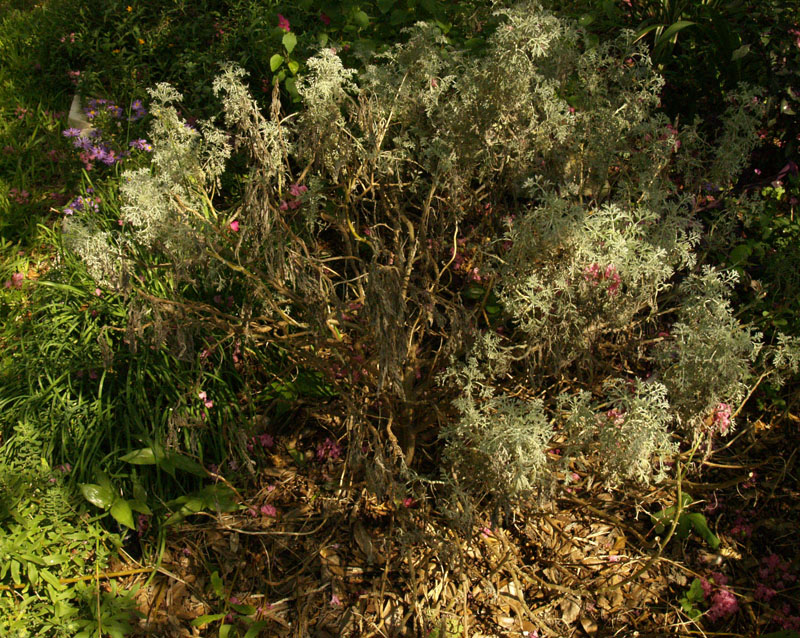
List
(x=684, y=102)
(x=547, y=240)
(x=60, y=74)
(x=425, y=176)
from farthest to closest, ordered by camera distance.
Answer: (x=60, y=74)
(x=684, y=102)
(x=425, y=176)
(x=547, y=240)

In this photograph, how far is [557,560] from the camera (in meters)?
2.75

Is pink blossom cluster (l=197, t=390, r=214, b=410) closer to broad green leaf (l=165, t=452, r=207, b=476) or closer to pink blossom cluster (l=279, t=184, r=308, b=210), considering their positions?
broad green leaf (l=165, t=452, r=207, b=476)

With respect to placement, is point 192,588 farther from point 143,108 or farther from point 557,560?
point 143,108

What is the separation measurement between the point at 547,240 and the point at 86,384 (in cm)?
204

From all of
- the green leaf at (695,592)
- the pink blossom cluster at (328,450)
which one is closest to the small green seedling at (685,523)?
the green leaf at (695,592)

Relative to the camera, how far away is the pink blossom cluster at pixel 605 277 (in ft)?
7.07

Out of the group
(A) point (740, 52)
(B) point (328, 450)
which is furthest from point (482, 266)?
(A) point (740, 52)

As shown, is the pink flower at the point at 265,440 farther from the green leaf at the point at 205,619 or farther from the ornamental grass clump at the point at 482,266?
the green leaf at the point at 205,619

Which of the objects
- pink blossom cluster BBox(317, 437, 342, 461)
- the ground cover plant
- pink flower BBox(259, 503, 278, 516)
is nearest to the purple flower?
the ground cover plant

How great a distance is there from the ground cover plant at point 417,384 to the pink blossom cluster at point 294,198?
4 cm

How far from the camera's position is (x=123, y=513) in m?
2.61

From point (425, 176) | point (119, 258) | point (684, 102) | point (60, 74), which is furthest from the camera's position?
point (60, 74)

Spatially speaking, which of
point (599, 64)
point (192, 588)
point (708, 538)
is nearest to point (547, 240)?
point (599, 64)

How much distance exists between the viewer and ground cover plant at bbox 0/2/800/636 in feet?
7.22
